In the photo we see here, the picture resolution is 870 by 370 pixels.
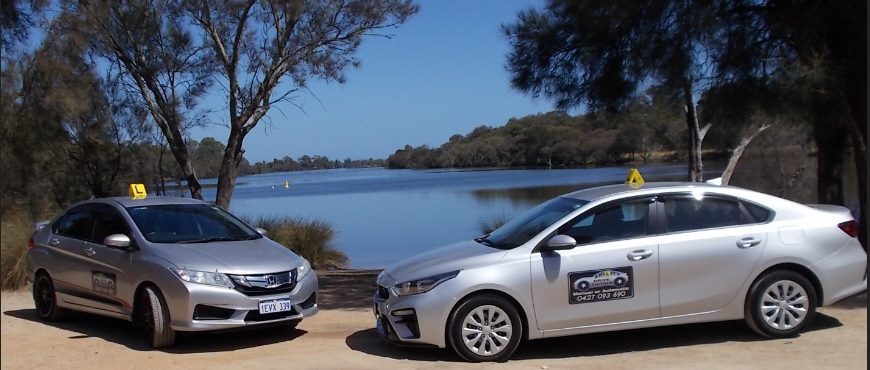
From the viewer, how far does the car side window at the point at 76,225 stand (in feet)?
30.1

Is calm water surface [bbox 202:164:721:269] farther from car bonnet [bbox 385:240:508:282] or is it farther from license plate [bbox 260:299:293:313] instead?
car bonnet [bbox 385:240:508:282]

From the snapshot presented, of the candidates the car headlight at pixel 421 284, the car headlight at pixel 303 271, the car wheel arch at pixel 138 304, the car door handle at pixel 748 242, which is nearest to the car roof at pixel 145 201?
the car wheel arch at pixel 138 304

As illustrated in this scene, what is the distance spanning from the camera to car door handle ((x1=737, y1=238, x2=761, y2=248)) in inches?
295

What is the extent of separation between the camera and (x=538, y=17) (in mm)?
13617

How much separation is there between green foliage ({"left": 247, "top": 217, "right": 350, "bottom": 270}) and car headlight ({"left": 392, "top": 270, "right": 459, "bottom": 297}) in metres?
9.44

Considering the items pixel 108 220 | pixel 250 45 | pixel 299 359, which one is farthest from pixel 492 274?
pixel 250 45

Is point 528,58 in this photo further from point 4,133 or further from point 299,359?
point 4,133

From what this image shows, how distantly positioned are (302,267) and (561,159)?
72.2ft

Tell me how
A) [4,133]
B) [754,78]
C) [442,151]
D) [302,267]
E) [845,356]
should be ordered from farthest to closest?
[442,151] → [4,133] → [754,78] → [302,267] → [845,356]

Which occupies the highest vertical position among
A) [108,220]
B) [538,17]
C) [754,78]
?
[538,17]

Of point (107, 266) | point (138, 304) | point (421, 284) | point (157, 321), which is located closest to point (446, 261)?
point (421, 284)

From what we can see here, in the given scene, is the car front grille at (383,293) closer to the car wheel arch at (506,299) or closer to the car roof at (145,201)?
the car wheel arch at (506,299)

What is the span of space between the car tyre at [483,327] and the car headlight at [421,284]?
27 centimetres

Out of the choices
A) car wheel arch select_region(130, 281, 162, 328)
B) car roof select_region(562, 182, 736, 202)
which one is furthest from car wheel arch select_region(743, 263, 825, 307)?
car wheel arch select_region(130, 281, 162, 328)
